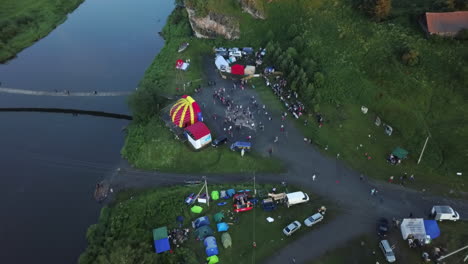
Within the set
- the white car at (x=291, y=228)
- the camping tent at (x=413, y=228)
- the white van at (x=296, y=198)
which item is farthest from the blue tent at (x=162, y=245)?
the camping tent at (x=413, y=228)

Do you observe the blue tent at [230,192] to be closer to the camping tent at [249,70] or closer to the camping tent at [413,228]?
the camping tent at [413,228]

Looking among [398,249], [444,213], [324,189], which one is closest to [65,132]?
[324,189]

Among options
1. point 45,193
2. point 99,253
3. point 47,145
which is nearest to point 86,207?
point 45,193

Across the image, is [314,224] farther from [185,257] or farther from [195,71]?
[195,71]

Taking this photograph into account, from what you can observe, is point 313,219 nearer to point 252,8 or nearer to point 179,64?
point 179,64

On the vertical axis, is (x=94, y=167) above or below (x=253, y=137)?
below
